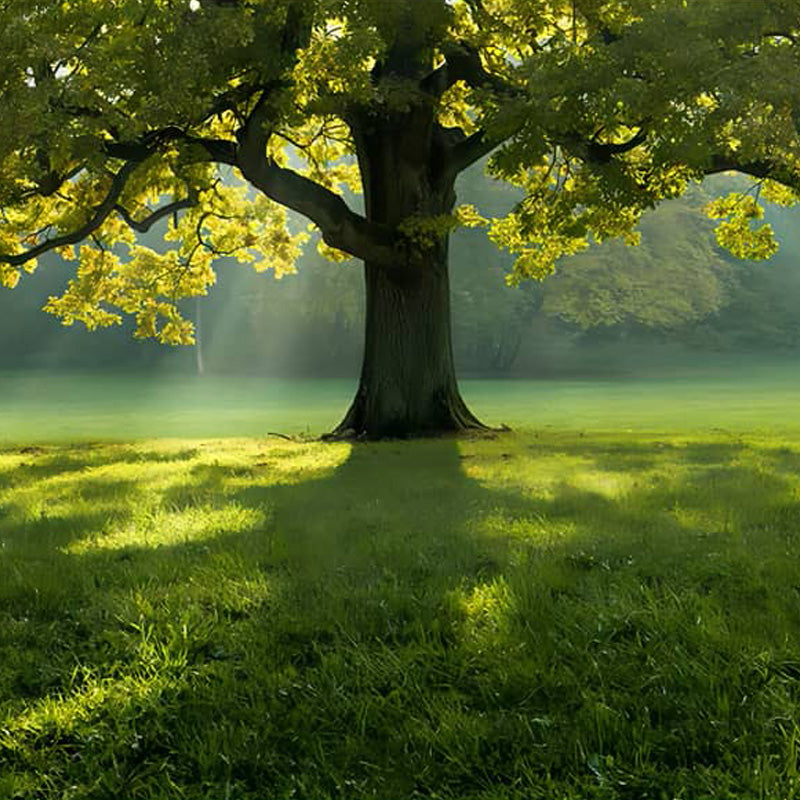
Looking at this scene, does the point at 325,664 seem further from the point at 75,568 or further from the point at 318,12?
the point at 318,12

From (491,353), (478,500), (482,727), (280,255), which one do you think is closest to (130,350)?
(491,353)

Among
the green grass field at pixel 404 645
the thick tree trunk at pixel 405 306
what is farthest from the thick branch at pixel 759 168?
the green grass field at pixel 404 645

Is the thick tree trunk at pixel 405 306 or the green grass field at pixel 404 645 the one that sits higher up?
the thick tree trunk at pixel 405 306

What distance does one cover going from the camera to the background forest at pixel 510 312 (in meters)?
47.8

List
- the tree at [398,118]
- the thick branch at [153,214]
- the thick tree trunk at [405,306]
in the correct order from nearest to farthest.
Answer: the tree at [398,118], the thick tree trunk at [405,306], the thick branch at [153,214]

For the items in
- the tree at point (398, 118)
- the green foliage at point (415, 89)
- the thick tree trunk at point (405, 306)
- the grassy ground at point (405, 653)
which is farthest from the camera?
the thick tree trunk at point (405, 306)

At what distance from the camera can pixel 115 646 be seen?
455 cm

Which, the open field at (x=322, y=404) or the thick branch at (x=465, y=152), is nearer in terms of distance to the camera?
the thick branch at (x=465, y=152)

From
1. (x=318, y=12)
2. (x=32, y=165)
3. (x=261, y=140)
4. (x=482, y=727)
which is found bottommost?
(x=482, y=727)

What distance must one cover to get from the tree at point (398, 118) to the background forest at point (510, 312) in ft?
92.9

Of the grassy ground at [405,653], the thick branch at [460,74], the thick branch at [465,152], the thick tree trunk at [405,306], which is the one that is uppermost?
the thick branch at [460,74]

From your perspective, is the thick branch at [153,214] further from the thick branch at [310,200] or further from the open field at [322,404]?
the open field at [322,404]

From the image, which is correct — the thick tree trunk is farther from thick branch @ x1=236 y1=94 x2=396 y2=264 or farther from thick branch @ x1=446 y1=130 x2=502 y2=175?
thick branch @ x1=236 y1=94 x2=396 y2=264

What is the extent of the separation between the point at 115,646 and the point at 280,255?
2061cm
